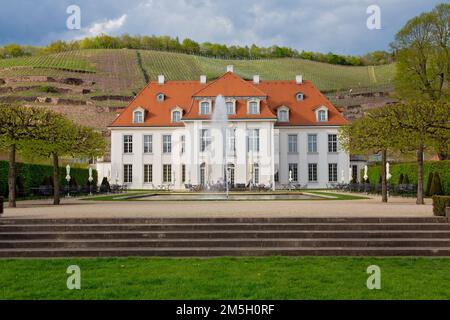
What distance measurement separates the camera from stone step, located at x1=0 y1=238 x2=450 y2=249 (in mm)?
10930

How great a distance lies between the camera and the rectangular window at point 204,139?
4753cm

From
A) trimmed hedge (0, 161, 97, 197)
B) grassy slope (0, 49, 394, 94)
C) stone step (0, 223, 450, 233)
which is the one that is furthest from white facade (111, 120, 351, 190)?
→ grassy slope (0, 49, 394, 94)

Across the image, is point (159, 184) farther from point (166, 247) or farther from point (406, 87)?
point (166, 247)

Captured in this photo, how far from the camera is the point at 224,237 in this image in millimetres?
11445

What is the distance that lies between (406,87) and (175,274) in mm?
35506

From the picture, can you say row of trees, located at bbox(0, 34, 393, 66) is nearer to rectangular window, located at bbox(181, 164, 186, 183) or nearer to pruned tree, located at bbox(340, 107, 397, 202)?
rectangular window, located at bbox(181, 164, 186, 183)

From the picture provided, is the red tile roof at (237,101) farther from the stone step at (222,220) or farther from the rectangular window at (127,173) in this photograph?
the stone step at (222,220)

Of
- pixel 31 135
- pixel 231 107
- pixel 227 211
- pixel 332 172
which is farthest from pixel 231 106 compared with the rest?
pixel 227 211

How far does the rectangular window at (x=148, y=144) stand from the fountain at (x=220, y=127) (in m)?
6.72

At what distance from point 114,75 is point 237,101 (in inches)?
2786

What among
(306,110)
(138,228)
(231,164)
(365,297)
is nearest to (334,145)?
(306,110)

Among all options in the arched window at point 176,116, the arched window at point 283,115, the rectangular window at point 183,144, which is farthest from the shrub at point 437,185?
the arched window at point 176,116

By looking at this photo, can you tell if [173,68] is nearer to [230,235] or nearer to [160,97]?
[160,97]
